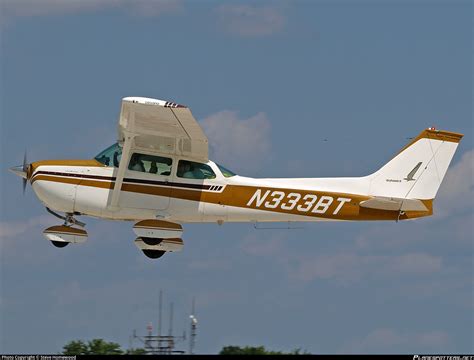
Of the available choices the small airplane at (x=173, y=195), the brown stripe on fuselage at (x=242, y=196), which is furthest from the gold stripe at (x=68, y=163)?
the brown stripe on fuselage at (x=242, y=196)

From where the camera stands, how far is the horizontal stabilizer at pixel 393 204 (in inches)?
877

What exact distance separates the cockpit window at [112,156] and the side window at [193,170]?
1199mm

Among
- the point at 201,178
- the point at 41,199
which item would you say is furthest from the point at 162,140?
the point at 41,199

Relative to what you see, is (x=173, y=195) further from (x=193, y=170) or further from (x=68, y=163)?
(x=68, y=163)

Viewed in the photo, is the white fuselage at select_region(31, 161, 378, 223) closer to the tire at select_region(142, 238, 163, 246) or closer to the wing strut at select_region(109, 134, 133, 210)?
the wing strut at select_region(109, 134, 133, 210)

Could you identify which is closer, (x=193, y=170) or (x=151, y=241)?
(x=193, y=170)

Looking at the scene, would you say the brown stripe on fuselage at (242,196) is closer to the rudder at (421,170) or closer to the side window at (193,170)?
the side window at (193,170)

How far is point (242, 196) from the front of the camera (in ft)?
73.0

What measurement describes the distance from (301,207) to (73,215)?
439cm

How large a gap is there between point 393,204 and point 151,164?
185 inches

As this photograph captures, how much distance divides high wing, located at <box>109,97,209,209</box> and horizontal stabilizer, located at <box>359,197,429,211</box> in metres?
3.27

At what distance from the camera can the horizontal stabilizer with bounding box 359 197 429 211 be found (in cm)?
2228

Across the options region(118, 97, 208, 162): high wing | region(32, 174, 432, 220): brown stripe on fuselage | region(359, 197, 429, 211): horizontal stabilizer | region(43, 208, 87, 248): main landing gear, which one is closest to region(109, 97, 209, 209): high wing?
region(118, 97, 208, 162): high wing

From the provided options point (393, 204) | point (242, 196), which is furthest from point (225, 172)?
point (393, 204)
